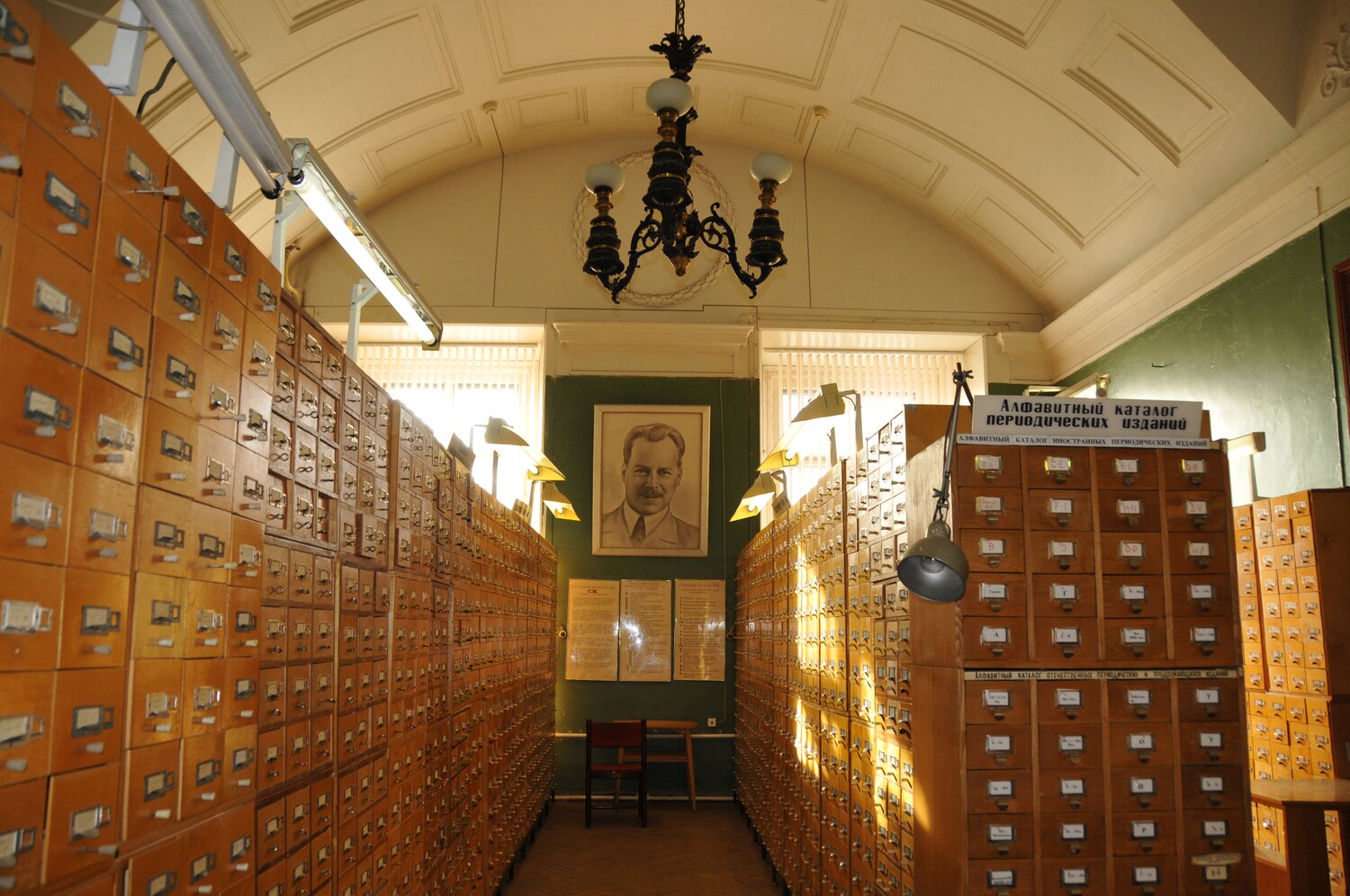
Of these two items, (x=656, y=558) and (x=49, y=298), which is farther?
(x=656, y=558)

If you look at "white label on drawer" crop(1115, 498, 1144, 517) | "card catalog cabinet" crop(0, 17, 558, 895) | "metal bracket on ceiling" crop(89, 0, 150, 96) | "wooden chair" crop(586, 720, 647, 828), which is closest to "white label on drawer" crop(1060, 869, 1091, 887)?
"white label on drawer" crop(1115, 498, 1144, 517)

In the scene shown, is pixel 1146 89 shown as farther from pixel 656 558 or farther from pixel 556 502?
pixel 656 558

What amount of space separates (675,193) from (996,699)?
8.76ft

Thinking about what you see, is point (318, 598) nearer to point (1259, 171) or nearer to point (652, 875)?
point (652, 875)

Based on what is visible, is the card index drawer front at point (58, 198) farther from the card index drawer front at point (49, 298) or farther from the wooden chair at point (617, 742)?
the wooden chair at point (617, 742)

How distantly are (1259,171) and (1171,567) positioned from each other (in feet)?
16.0

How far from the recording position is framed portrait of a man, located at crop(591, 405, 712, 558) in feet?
34.1

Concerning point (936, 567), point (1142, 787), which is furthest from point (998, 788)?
point (936, 567)

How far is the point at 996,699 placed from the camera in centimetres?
A: 343

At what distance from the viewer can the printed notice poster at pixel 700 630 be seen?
1018 centimetres

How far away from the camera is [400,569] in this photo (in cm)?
423

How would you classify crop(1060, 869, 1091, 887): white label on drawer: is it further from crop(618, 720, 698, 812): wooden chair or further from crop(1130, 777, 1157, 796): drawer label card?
crop(618, 720, 698, 812): wooden chair

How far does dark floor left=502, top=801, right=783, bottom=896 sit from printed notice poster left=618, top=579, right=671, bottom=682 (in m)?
1.31

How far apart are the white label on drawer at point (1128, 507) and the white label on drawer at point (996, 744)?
91 cm
